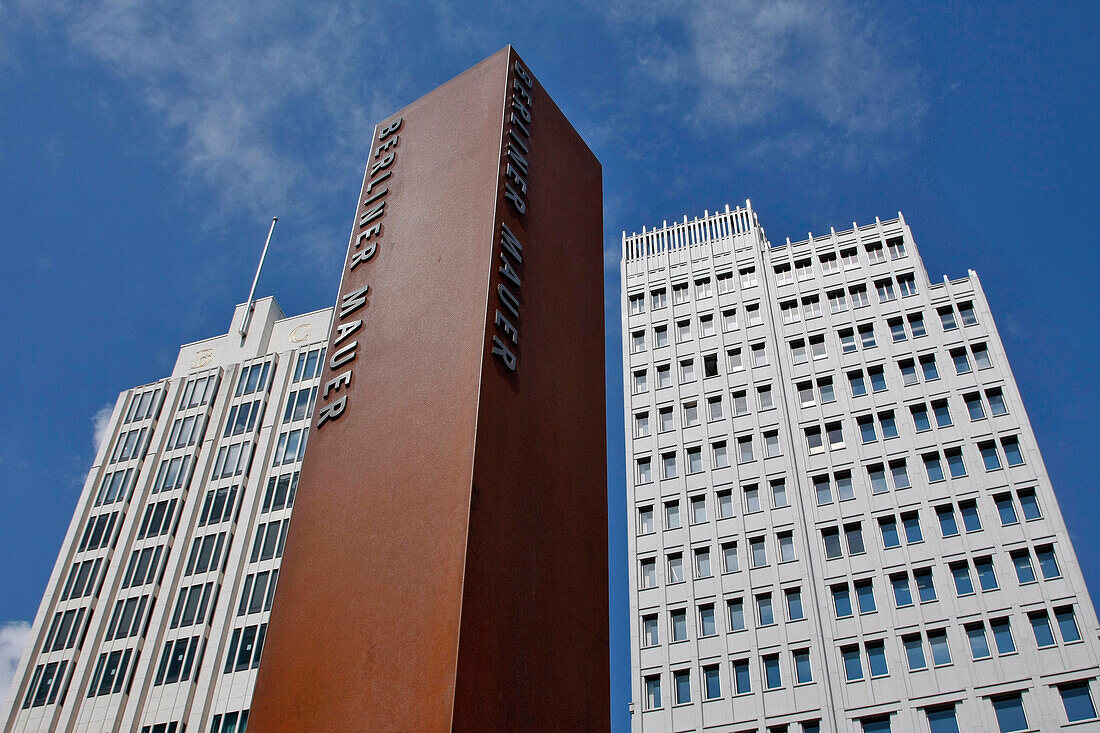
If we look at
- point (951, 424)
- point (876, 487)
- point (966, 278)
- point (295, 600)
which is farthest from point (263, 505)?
point (295, 600)

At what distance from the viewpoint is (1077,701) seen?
4244 cm

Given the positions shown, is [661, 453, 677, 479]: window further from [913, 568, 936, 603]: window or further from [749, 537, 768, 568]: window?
[913, 568, 936, 603]: window

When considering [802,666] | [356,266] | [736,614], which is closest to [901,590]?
[802,666]

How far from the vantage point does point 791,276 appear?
67312 millimetres

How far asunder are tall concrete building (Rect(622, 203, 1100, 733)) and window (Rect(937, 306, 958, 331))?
22 cm

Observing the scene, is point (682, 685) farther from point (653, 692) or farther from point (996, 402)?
point (996, 402)

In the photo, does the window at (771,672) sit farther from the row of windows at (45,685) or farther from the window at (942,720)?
the row of windows at (45,685)

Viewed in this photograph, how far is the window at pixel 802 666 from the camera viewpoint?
48312 millimetres

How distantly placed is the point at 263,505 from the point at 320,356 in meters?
12.1

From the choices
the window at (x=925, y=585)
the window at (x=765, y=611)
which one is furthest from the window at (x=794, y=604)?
the window at (x=925, y=585)

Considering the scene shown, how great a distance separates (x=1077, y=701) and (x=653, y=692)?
19.9 meters

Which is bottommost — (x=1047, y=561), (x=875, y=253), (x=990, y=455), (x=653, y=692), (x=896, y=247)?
(x=653, y=692)

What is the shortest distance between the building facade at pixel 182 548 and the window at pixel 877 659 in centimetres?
3274

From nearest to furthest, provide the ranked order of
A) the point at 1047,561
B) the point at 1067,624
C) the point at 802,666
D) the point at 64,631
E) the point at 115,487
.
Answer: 1. the point at 1067,624
2. the point at 1047,561
3. the point at 802,666
4. the point at 64,631
5. the point at 115,487
